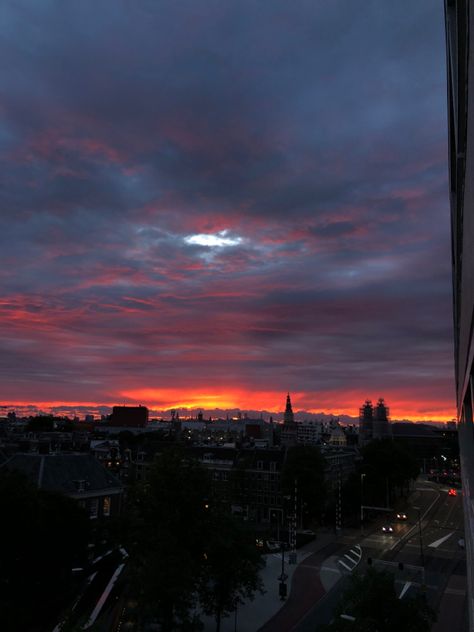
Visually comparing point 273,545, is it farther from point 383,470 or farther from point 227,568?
point 227,568

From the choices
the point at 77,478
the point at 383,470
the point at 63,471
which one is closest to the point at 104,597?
the point at 77,478

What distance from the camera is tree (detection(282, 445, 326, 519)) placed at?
261ft

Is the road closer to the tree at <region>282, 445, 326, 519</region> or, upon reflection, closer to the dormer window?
the tree at <region>282, 445, 326, 519</region>

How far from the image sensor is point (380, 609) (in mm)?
27750

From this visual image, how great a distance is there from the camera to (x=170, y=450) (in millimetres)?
37812

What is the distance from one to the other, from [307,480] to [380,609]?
53193 mm

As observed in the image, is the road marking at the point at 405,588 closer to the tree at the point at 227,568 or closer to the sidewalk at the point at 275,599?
the sidewalk at the point at 275,599

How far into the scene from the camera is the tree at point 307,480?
79.4 m

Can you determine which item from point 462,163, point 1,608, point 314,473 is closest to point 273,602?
point 1,608

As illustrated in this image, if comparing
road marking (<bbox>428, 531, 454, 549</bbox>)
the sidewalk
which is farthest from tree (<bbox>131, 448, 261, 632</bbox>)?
road marking (<bbox>428, 531, 454, 549</bbox>)

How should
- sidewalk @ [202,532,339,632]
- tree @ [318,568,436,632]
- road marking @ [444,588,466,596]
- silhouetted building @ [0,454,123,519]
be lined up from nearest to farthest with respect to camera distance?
tree @ [318,568,436,632] → sidewalk @ [202,532,339,632] → road marking @ [444,588,466,596] → silhouetted building @ [0,454,123,519]

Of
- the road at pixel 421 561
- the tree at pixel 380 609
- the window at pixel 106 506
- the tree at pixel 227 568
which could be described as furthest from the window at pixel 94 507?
the tree at pixel 380 609

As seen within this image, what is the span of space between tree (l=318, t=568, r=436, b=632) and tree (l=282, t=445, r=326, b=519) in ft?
167

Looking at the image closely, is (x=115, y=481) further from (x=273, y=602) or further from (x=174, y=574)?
(x=174, y=574)
